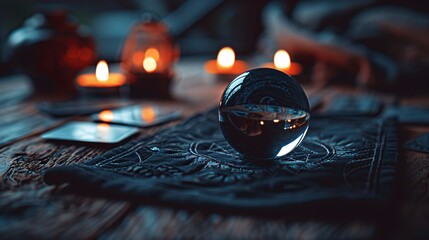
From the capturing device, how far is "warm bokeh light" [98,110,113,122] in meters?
0.95

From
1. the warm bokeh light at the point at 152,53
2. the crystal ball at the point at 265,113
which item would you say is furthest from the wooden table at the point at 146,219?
the warm bokeh light at the point at 152,53

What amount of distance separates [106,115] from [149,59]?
0.40 m

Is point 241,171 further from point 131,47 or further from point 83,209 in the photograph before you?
point 131,47

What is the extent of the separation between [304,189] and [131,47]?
3.43 ft

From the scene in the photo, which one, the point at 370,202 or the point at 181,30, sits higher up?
the point at 181,30

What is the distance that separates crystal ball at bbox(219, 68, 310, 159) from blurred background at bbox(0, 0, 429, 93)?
932mm

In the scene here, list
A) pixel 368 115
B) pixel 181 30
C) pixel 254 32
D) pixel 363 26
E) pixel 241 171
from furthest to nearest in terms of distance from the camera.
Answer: pixel 254 32
pixel 181 30
pixel 363 26
pixel 368 115
pixel 241 171

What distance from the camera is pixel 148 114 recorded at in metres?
1.03

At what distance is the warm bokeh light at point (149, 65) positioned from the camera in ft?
4.33

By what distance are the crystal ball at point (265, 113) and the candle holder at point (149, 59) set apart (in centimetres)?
73

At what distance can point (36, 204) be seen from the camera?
0.49 meters

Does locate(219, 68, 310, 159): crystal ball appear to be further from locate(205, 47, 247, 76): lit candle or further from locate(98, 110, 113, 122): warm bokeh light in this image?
locate(205, 47, 247, 76): lit candle

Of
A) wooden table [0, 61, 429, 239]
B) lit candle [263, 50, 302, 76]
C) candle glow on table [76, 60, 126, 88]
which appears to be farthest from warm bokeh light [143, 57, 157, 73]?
wooden table [0, 61, 429, 239]

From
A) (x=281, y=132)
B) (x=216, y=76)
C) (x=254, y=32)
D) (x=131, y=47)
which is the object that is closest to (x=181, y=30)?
(x=254, y=32)
